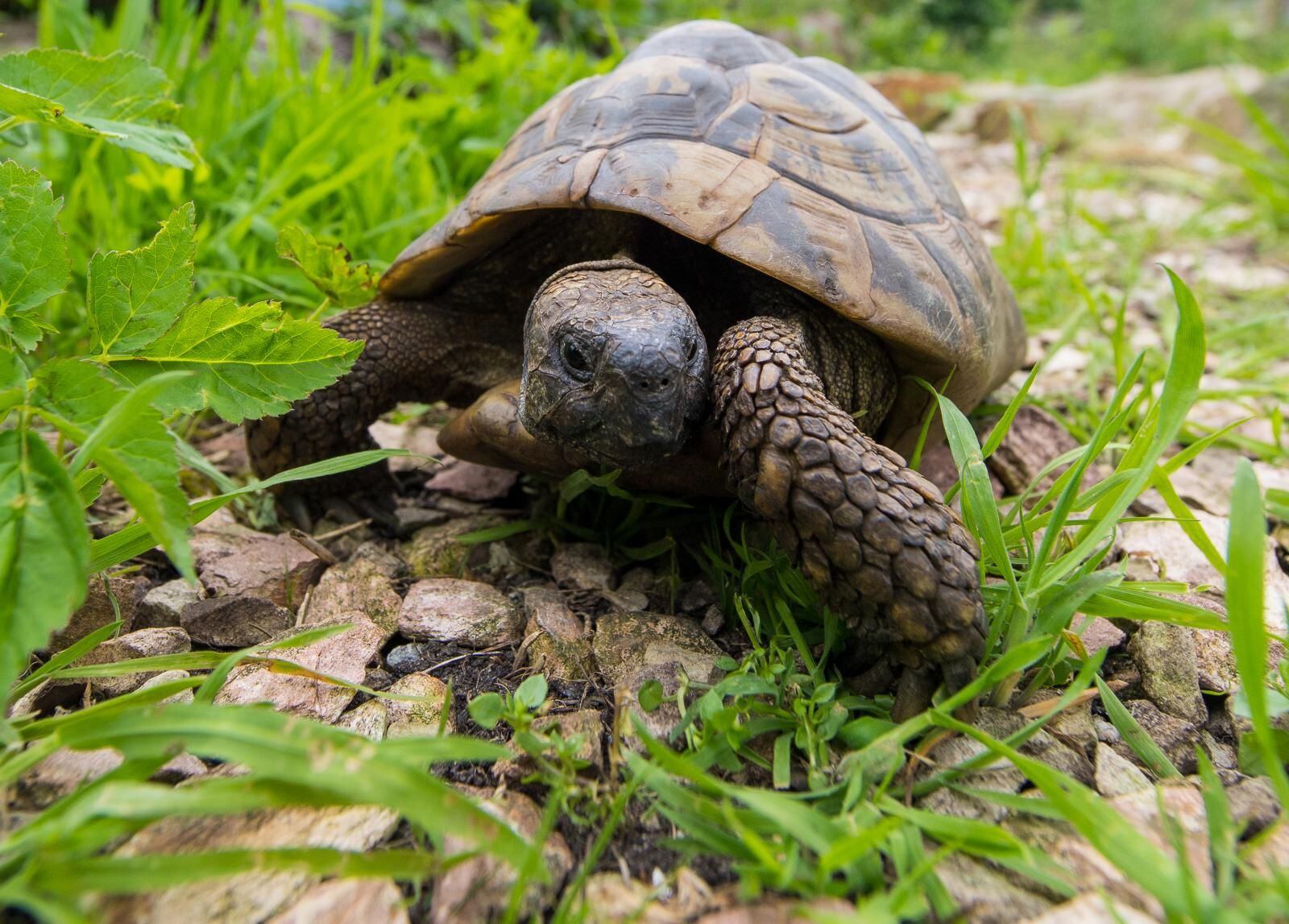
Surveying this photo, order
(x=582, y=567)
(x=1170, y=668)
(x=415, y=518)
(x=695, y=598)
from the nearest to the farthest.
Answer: (x=1170, y=668) < (x=695, y=598) < (x=582, y=567) < (x=415, y=518)

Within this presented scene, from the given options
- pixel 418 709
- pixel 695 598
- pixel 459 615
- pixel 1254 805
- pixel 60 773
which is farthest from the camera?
pixel 695 598

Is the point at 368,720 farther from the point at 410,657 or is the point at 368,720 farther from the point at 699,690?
the point at 699,690

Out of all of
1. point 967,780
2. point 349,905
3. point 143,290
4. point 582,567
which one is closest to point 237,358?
point 143,290

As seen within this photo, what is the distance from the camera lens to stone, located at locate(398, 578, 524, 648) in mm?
1796

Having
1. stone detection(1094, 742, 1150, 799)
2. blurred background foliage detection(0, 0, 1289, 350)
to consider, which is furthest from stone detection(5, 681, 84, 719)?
stone detection(1094, 742, 1150, 799)

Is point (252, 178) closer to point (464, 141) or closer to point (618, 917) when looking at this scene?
point (464, 141)

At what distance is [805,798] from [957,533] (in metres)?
0.53

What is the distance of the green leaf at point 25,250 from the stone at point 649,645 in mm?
1164

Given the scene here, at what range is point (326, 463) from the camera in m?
1.76

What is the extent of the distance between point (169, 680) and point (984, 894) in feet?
4.60

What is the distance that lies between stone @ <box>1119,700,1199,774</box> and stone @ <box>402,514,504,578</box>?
4.77 feet

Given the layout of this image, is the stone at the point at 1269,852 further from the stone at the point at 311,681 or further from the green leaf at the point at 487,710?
the stone at the point at 311,681

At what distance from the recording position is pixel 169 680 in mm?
1576

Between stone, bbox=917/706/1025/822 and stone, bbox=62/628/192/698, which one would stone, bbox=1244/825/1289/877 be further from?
stone, bbox=62/628/192/698
